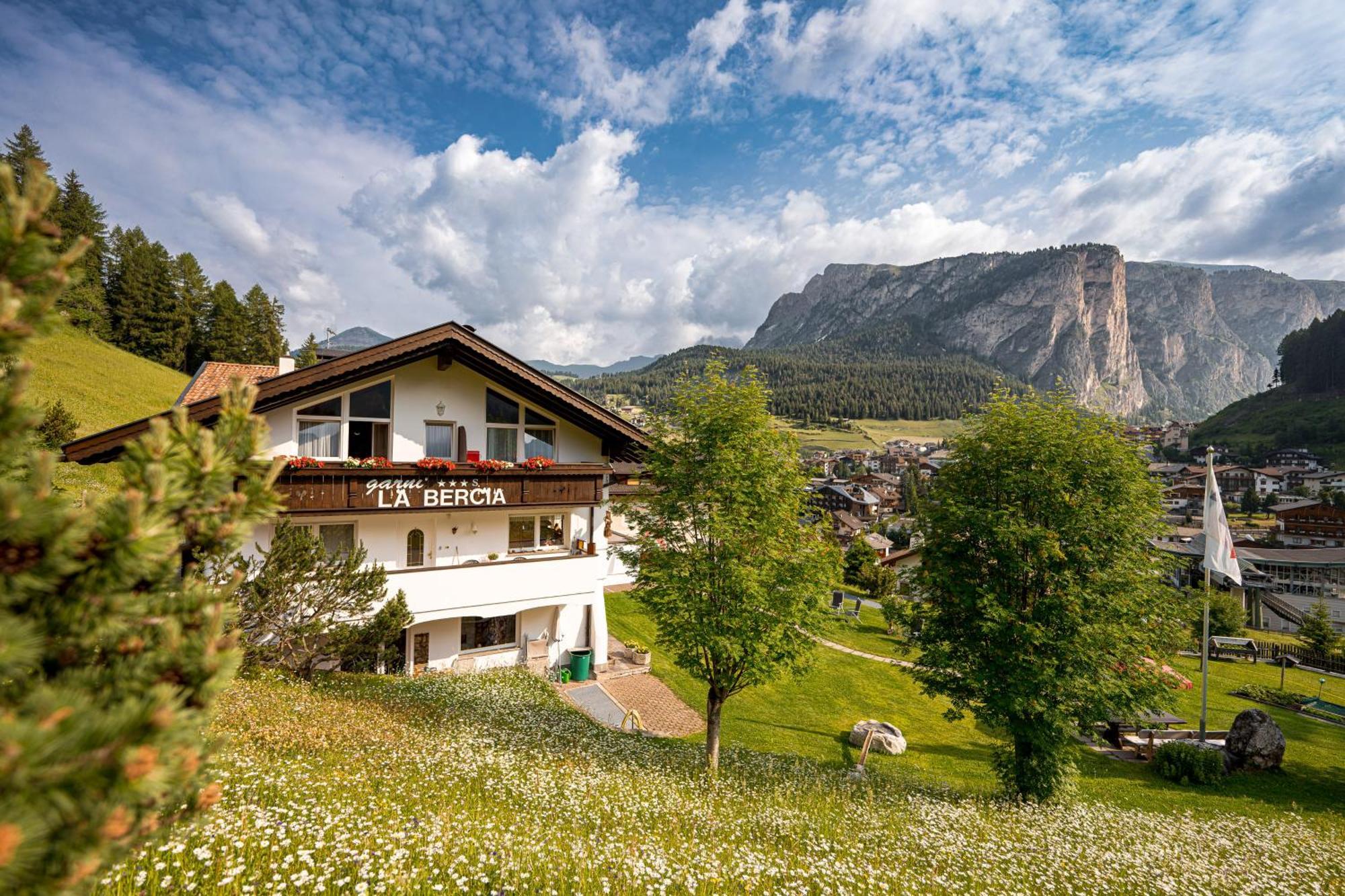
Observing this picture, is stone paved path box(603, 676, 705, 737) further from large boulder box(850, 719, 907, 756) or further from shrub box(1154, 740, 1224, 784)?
shrub box(1154, 740, 1224, 784)

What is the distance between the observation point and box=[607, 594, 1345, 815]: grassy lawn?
16.4m

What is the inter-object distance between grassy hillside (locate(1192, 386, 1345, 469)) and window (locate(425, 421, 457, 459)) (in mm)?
169407

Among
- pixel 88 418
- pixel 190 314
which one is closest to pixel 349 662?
pixel 88 418

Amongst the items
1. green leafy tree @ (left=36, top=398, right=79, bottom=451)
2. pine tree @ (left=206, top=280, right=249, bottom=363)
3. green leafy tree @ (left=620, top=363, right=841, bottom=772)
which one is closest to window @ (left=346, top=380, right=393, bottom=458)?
green leafy tree @ (left=620, top=363, right=841, bottom=772)

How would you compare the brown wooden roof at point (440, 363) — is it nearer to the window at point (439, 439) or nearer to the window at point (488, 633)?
the window at point (439, 439)

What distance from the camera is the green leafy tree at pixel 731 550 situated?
40.5ft

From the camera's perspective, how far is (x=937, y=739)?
19.7 metres

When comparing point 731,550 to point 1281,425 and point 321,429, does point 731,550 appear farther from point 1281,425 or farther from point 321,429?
point 1281,425

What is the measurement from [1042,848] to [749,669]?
220 inches

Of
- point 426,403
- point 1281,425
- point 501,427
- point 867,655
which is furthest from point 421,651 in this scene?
point 1281,425

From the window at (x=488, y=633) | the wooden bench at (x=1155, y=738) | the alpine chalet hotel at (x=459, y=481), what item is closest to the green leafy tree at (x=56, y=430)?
the alpine chalet hotel at (x=459, y=481)

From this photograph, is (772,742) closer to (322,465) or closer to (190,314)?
(322,465)

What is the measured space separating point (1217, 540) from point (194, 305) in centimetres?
9292

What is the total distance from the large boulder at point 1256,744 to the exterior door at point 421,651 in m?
26.3
